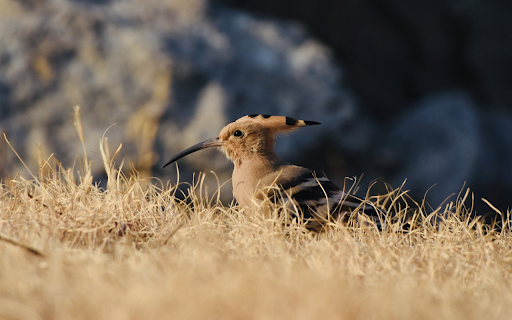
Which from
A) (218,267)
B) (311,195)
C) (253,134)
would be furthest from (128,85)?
(218,267)

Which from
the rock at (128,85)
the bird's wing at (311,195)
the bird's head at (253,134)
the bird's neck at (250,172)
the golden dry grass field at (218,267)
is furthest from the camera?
the rock at (128,85)

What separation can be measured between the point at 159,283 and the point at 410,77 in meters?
5.18

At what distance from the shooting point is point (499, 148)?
539 centimetres

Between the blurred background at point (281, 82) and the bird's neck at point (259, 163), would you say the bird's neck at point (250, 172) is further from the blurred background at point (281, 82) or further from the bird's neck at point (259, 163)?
the blurred background at point (281, 82)

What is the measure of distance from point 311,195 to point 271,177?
0.63ft

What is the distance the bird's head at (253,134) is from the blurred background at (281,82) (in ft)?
5.81

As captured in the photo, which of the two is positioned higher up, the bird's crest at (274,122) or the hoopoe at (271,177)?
the bird's crest at (274,122)

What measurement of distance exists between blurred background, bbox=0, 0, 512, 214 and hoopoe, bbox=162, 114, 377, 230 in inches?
71.0

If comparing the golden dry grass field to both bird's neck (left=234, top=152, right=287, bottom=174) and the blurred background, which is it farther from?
the blurred background

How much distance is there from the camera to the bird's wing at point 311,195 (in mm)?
1923

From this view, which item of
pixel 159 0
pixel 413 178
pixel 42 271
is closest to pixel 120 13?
pixel 159 0

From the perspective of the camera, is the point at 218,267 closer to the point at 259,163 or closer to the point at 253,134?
the point at 259,163

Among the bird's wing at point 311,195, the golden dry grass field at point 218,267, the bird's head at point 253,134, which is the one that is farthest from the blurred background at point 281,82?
the golden dry grass field at point 218,267

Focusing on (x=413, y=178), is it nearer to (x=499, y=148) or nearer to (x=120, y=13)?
(x=499, y=148)
